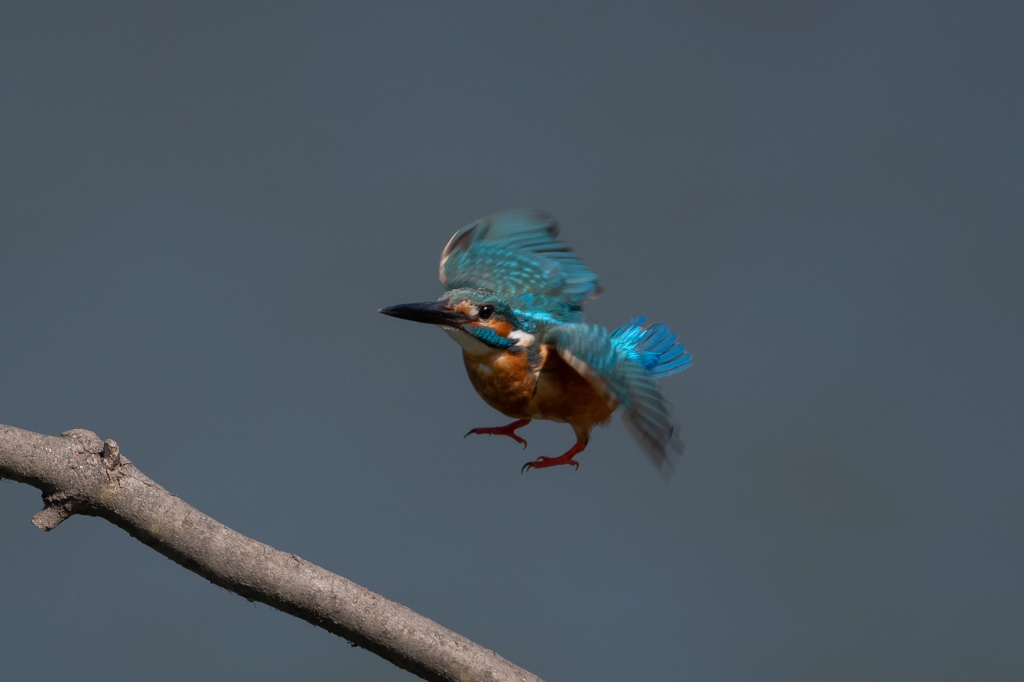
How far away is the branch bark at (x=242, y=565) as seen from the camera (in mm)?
1045

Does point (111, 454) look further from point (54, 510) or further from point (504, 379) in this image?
point (504, 379)

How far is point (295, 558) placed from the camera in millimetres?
1065

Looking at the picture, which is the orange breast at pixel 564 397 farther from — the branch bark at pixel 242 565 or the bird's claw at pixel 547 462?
the branch bark at pixel 242 565

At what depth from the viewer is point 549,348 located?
1.23 meters

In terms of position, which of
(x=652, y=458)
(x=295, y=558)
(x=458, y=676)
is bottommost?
(x=458, y=676)

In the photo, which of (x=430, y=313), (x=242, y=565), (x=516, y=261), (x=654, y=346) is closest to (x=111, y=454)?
(x=242, y=565)

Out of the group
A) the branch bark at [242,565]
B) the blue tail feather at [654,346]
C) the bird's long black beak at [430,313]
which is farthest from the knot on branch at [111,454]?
the blue tail feather at [654,346]

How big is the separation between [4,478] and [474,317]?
22.5 inches

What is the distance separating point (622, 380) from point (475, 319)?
0.68 ft

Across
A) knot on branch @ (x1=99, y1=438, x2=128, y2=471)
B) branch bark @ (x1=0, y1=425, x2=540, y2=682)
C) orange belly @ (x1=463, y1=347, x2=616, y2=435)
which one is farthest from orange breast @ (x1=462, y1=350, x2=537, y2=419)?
knot on branch @ (x1=99, y1=438, x2=128, y2=471)

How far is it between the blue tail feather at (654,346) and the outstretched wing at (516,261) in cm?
9

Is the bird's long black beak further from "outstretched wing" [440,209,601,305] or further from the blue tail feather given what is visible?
the blue tail feather

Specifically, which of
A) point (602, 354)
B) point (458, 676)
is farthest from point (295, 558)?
point (602, 354)

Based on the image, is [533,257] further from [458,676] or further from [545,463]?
[458,676]
